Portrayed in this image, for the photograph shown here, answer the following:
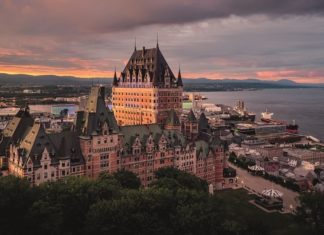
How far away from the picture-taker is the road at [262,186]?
100 meters

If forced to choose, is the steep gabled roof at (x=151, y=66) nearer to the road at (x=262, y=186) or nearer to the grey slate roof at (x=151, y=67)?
the grey slate roof at (x=151, y=67)

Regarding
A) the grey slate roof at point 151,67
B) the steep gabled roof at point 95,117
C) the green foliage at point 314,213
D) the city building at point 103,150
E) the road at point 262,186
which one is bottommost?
the road at point 262,186

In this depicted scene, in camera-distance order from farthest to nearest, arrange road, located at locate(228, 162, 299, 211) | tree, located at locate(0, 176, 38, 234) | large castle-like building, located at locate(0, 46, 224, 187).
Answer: road, located at locate(228, 162, 299, 211) → large castle-like building, located at locate(0, 46, 224, 187) → tree, located at locate(0, 176, 38, 234)

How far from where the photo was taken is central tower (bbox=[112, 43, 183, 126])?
424 ft

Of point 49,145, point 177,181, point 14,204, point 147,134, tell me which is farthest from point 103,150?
point 14,204

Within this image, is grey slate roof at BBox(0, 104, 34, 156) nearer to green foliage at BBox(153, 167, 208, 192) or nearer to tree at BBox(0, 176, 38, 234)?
tree at BBox(0, 176, 38, 234)

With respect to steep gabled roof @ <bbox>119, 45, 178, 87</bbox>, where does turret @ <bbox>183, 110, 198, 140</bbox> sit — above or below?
below

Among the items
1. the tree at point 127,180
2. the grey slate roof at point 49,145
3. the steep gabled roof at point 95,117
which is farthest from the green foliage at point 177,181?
the grey slate roof at point 49,145

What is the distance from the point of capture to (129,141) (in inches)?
3858

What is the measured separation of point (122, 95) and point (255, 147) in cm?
6691

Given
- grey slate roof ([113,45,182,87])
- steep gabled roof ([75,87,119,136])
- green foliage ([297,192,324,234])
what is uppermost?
grey slate roof ([113,45,182,87])

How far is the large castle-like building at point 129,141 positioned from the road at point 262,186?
1010 centimetres

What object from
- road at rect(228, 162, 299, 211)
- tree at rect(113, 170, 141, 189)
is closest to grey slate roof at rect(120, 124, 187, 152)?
tree at rect(113, 170, 141, 189)

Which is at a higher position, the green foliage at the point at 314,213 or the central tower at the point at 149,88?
the central tower at the point at 149,88
